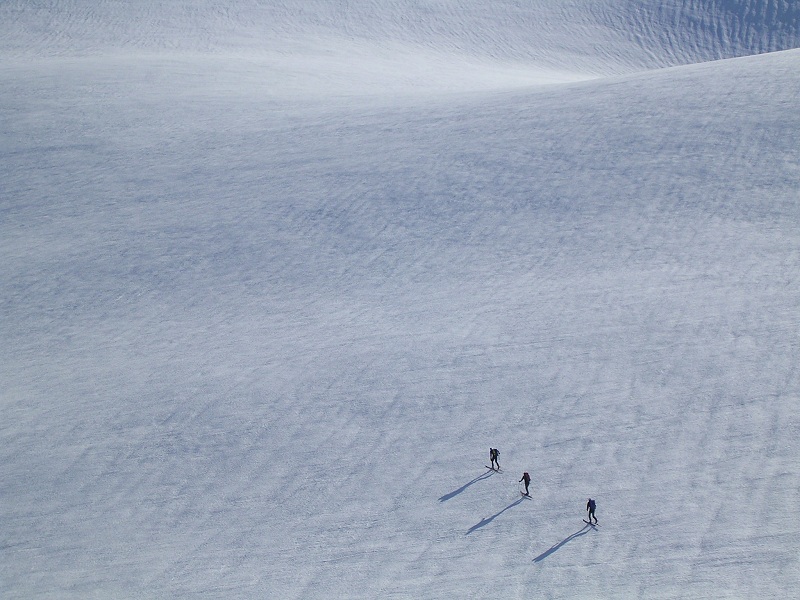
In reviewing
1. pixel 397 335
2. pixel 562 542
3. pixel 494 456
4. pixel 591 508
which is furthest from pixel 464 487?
pixel 397 335

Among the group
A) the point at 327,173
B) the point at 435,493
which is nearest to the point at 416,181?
the point at 327,173

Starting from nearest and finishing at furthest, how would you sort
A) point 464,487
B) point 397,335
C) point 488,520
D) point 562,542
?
point 562,542 → point 488,520 → point 464,487 → point 397,335

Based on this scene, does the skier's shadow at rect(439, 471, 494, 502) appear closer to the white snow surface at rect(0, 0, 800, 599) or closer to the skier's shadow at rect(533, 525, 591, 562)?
the white snow surface at rect(0, 0, 800, 599)

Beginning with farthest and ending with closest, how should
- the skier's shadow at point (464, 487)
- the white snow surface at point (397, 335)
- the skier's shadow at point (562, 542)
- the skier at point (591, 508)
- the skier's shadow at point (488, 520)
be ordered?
the skier's shadow at point (464, 487) < the skier's shadow at point (488, 520) < the white snow surface at point (397, 335) < the skier at point (591, 508) < the skier's shadow at point (562, 542)

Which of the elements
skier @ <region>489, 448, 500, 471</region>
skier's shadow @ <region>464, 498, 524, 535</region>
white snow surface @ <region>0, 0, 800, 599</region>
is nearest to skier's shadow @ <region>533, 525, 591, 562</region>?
white snow surface @ <region>0, 0, 800, 599</region>

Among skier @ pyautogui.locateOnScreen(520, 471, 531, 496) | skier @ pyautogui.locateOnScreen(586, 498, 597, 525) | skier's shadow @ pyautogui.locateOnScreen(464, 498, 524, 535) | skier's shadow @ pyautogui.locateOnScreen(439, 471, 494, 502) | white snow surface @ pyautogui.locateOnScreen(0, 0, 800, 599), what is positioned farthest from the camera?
skier's shadow @ pyautogui.locateOnScreen(439, 471, 494, 502)

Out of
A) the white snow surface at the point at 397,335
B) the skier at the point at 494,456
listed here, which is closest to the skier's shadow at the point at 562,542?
the white snow surface at the point at 397,335

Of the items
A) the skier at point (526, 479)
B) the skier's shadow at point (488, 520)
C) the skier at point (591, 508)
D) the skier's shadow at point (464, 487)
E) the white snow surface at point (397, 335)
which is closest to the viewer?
the skier at point (591, 508)

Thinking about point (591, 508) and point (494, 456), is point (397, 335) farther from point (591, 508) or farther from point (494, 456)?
point (591, 508)

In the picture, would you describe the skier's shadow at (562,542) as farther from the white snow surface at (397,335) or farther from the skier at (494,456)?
the skier at (494,456)

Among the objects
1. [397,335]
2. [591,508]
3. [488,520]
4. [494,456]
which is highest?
[397,335]
